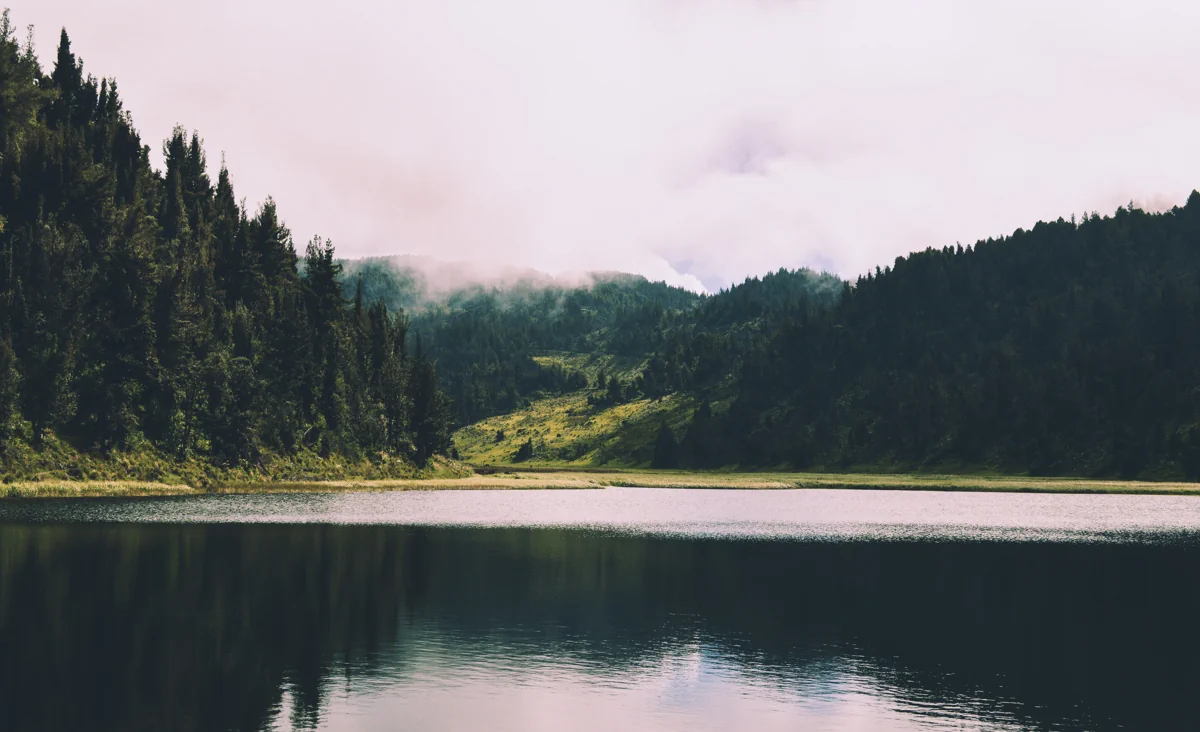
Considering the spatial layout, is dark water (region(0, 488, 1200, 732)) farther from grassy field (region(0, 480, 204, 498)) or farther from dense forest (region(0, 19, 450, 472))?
dense forest (region(0, 19, 450, 472))

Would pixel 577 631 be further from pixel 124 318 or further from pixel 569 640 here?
pixel 124 318

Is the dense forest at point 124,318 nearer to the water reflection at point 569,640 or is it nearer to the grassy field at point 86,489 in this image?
the grassy field at point 86,489

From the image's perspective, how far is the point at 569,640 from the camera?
1655 inches

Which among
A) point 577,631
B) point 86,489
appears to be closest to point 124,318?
point 86,489

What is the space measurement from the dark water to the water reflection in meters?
0.16

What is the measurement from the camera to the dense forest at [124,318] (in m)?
141

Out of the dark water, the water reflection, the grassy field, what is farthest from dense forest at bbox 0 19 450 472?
the water reflection

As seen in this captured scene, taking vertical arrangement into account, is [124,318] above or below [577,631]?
above

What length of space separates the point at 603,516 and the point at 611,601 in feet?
227

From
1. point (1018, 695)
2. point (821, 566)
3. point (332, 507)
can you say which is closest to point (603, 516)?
point (332, 507)

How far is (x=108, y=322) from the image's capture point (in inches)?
5994

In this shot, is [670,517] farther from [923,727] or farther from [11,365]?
[923,727]

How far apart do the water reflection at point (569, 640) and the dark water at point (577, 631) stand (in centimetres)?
16

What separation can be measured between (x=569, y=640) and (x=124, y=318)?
5196 inches
